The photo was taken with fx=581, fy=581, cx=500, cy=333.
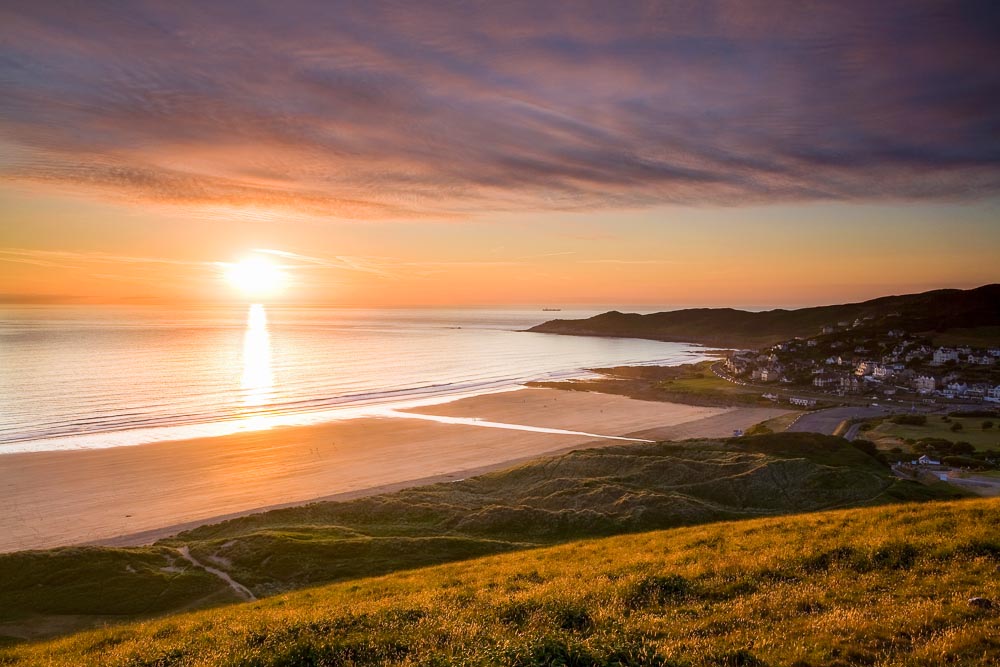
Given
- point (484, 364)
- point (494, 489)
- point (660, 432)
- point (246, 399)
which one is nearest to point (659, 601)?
point (494, 489)

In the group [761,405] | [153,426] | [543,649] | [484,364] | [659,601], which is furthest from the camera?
[484,364]

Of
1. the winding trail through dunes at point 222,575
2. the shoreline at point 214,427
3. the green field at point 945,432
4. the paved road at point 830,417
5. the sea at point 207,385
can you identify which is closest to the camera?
the winding trail through dunes at point 222,575

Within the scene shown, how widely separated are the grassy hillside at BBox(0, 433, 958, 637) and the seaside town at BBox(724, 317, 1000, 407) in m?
74.6

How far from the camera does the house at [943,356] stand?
145250mm

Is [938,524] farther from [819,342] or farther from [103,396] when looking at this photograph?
[819,342]

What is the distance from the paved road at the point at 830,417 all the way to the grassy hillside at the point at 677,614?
68.1m

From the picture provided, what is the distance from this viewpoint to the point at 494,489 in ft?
172

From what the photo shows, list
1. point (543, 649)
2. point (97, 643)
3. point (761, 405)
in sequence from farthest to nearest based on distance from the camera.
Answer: point (761, 405), point (97, 643), point (543, 649)

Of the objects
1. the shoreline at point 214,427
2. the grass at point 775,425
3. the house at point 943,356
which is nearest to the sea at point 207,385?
the shoreline at point 214,427

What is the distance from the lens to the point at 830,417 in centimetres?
9662

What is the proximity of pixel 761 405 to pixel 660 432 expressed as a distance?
125ft

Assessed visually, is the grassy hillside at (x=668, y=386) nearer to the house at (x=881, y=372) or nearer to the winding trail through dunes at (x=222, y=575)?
the house at (x=881, y=372)

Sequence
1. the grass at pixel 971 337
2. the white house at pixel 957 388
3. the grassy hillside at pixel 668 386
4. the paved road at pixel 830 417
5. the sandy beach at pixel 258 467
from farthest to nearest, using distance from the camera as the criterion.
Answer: the grass at pixel 971 337 < the grassy hillside at pixel 668 386 < the white house at pixel 957 388 < the paved road at pixel 830 417 < the sandy beach at pixel 258 467

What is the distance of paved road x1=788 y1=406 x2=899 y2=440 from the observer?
8627 centimetres
